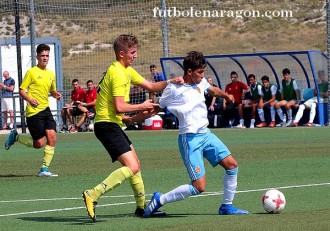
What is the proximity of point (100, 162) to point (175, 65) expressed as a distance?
1404 cm

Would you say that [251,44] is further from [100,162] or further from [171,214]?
[171,214]

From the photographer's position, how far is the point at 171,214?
11.0m

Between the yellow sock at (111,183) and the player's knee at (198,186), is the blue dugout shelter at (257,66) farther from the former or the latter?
the yellow sock at (111,183)

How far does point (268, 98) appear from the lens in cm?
3053

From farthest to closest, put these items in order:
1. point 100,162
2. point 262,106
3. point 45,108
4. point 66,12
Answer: point 66,12 → point 262,106 → point 100,162 → point 45,108

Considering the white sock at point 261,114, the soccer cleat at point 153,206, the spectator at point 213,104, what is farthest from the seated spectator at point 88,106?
the soccer cleat at point 153,206

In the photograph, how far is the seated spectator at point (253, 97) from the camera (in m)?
30.5

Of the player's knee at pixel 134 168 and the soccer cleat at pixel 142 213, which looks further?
the soccer cleat at pixel 142 213

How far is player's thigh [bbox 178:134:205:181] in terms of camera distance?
416 inches

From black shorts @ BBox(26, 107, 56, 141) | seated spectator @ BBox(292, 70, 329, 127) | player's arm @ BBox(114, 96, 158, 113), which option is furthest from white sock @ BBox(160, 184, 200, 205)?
seated spectator @ BBox(292, 70, 329, 127)

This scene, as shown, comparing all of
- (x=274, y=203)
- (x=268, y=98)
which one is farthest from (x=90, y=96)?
(x=274, y=203)

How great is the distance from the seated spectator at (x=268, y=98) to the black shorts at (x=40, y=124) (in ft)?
47.8

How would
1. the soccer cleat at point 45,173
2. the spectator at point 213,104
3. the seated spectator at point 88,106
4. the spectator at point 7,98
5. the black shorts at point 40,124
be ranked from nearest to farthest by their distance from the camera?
the soccer cleat at point 45,173
the black shorts at point 40,124
the spectator at point 213,104
the seated spectator at point 88,106
the spectator at point 7,98

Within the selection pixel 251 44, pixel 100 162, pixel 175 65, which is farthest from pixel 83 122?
pixel 251 44
